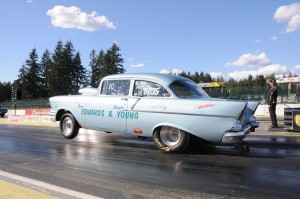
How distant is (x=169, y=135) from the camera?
25.0 ft

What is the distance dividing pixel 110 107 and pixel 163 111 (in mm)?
1586

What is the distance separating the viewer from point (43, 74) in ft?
364

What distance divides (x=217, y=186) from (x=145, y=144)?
4214 mm

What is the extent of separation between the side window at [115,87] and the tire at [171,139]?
140 centimetres

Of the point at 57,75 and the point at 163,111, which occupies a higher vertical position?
the point at 57,75

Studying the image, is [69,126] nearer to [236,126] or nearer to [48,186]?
[48,186]

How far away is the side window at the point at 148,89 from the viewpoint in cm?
773

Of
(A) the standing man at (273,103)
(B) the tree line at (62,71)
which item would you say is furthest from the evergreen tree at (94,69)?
(A) the standing man at (273,103)

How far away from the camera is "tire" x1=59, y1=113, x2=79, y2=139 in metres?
9.68

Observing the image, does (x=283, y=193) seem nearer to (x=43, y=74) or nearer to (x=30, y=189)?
(x=30, y=189)

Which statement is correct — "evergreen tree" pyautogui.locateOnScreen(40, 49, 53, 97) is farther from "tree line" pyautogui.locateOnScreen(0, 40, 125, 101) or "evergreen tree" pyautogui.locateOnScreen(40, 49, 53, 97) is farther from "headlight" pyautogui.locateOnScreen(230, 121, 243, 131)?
"headlight" pyautogui.locateOnScreen(230, 121, 243, 131)

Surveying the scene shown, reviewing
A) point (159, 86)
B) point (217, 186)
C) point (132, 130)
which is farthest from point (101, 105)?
point (217, 186)

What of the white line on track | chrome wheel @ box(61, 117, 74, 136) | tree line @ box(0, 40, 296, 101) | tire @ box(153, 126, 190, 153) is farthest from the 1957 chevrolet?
tree line @ box(0, 40, 296, 101)

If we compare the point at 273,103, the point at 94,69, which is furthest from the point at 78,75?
the point at 273,103
